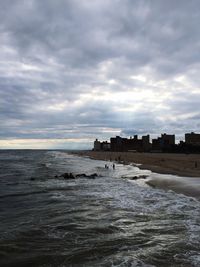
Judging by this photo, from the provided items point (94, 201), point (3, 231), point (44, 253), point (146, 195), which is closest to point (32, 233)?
point (3, 231)

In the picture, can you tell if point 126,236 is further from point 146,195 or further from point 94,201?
point 146,195

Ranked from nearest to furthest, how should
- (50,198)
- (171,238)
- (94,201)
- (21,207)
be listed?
1. (171,238)
2. (21,207)
3. (94,201)
4. (50,198)

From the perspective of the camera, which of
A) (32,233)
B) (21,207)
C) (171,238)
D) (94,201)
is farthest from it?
(94,201)

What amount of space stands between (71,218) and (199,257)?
664 centimetres

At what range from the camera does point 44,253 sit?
9.24 m

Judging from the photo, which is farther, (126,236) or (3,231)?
(3,231)

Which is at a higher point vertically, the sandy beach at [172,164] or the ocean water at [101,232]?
the sandy beach at [172,164]

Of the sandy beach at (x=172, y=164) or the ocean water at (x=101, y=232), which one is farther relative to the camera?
the sandy beach at (x=172, y=164)

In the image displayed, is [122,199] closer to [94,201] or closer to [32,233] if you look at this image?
[94,201]

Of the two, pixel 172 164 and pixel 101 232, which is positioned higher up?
pixel 172 164

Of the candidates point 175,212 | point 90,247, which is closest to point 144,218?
point 175,212

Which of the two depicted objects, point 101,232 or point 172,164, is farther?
point 172,164

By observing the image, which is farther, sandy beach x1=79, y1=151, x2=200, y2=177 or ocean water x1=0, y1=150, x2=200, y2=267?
sandy beach x1=79, y1=151, x2=200, y2=177

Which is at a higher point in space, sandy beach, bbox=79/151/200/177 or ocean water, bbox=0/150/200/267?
sandy beach, bbox=79/151/200/177
